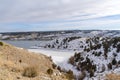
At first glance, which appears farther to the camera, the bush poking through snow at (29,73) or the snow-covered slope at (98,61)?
the snow-covered slope at (98,61)

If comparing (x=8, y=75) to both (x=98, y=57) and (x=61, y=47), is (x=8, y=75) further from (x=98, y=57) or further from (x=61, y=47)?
(x=61, y=47)

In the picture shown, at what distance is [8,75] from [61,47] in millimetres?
69002

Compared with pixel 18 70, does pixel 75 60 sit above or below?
below

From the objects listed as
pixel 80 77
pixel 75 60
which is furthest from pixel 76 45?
pixel 80 77

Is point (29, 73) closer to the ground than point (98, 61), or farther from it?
farther from it

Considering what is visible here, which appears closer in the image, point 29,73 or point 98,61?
point 29,73

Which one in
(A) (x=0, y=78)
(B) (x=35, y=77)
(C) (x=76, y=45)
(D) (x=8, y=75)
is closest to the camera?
(A) (x=0, y=78)

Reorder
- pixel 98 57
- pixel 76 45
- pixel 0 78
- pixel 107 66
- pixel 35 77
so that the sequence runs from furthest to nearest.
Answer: pixel 76 45, pixel 98 57, pixel 107 66, pixel 35 77, pixel 0 78

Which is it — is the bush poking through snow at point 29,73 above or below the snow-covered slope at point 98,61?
above

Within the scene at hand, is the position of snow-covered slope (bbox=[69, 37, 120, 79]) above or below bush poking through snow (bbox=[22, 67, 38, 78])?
below

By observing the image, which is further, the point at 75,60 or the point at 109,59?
the point at 75,60

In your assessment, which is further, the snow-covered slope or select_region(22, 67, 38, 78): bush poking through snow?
the snow-covered slope

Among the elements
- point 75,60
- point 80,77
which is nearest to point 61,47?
point 75,60

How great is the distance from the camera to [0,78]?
10484 millimetres
